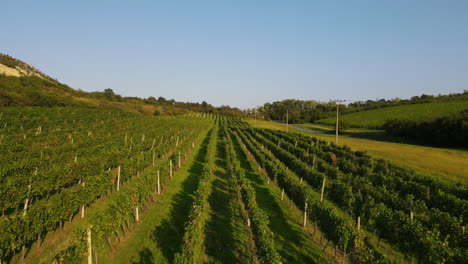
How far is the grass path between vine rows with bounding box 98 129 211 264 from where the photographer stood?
38.4 feet

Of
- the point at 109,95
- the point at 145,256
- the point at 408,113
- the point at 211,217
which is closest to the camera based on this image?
the point at 145,256

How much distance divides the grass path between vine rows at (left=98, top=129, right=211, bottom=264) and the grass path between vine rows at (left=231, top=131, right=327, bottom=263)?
235 inches


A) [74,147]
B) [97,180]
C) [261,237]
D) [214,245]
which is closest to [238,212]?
[214,245]

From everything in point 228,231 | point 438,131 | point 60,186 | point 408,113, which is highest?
point 408,113

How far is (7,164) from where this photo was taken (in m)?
19.8

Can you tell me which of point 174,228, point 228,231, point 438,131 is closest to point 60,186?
point 174,228

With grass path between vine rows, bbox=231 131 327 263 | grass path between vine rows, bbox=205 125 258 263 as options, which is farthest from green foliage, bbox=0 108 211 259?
grass path between vine rows, bbox=231 131 327 263

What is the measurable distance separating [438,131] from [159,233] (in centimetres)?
6844

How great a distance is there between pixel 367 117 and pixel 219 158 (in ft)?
304

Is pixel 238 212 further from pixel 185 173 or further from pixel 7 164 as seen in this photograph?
pixel 7 164

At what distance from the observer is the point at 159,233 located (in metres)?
14.0

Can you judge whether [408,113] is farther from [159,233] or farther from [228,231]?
[159,233]

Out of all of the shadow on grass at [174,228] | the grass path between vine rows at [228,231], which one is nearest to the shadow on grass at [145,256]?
the shadow on grass at [174,228]

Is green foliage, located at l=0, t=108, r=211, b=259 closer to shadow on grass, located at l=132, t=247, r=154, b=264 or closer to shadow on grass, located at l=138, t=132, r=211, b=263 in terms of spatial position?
shadow on grass, located at l=132, t=247, r=154, b=264
